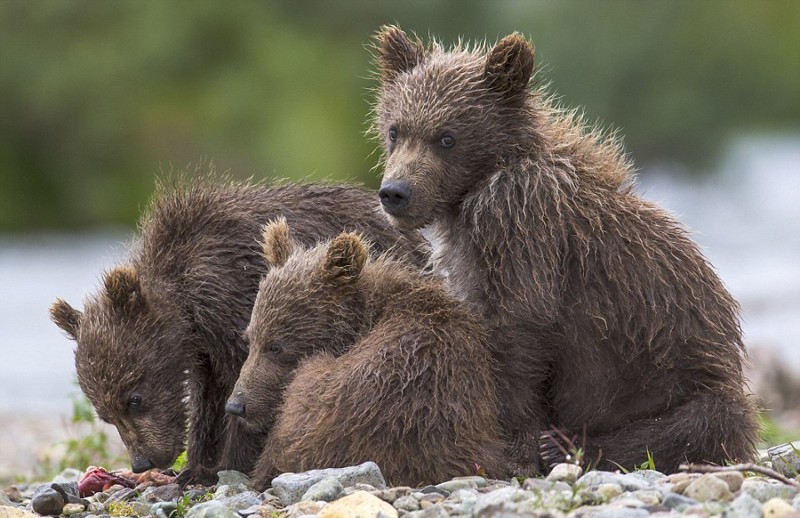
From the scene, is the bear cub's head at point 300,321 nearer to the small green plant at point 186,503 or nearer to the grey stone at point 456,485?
the small green plant at point 186,503

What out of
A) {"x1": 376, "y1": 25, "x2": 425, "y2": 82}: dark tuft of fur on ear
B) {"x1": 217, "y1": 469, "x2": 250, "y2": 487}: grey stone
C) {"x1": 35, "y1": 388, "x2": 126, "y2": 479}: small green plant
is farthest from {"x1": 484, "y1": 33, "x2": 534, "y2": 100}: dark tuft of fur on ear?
{"x1": 35, "y1": 388, "x2": 126, "y2": 479}: small green plant

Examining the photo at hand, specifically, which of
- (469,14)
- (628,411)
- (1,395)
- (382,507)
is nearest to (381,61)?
(628,411)

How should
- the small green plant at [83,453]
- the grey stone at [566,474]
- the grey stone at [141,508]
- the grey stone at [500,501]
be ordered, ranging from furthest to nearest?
1. the small green plant at [83,453]
2. the grey stone at [141,508]
3. the grey stone at [566,474]
4. the grey stone at [500,501]

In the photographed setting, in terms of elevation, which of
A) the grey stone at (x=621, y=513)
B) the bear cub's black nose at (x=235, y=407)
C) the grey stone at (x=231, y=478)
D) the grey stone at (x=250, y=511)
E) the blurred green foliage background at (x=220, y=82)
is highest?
the blurred green foliage background at (x=220, y=82)

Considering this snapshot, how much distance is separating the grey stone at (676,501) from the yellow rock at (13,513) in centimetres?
368

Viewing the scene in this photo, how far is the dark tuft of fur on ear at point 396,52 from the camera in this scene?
361 inches

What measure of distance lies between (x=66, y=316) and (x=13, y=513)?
67.1 inches

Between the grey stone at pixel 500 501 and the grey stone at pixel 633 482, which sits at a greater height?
the grey stone at pixel 633 482

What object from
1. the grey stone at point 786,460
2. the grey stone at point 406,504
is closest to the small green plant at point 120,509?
the grey stone at point 406,504

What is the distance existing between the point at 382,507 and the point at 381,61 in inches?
139

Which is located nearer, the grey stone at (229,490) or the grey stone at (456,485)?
the grey stone at (456,485)

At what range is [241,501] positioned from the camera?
25.4 ft

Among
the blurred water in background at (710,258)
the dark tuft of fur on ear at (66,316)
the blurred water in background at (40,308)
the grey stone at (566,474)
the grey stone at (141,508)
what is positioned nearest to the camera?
the grey stone at (566,474)

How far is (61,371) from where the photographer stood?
20.7m
